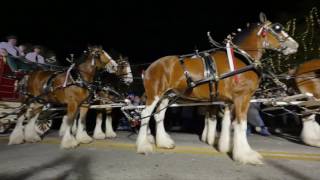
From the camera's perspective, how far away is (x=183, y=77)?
891 centimetres

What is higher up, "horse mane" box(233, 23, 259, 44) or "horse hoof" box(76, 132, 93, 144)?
"horse mane" box(233, 23, 259, 44)

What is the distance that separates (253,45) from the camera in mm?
A: 8648

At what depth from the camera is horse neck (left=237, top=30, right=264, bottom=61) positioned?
28.2 ft

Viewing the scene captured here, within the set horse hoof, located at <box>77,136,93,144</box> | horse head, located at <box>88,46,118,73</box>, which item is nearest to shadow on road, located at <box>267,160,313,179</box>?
horse hoof, located at <box>77,136,93,144</box>

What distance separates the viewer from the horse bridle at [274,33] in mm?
8438

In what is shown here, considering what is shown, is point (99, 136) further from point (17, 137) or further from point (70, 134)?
point (17, 137)

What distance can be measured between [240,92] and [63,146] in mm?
4550

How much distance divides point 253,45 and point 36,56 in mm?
8661

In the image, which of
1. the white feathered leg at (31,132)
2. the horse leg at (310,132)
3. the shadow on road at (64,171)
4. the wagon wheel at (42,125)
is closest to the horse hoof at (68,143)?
the shadow on road at (64,171)

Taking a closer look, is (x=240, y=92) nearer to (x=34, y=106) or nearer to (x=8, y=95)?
(x=34, y=106)

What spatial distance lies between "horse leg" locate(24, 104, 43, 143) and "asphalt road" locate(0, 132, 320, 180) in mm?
1001

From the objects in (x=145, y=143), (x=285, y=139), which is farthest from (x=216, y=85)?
(x=285, y=139)

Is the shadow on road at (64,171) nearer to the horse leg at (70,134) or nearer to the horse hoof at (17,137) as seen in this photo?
the horse leg at (70,134)

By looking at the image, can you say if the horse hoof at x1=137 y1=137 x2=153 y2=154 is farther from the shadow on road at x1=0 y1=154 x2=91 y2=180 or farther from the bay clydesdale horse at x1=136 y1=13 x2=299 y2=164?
the shadow on road at x1=0 y1=154 x2=91 y2=180
